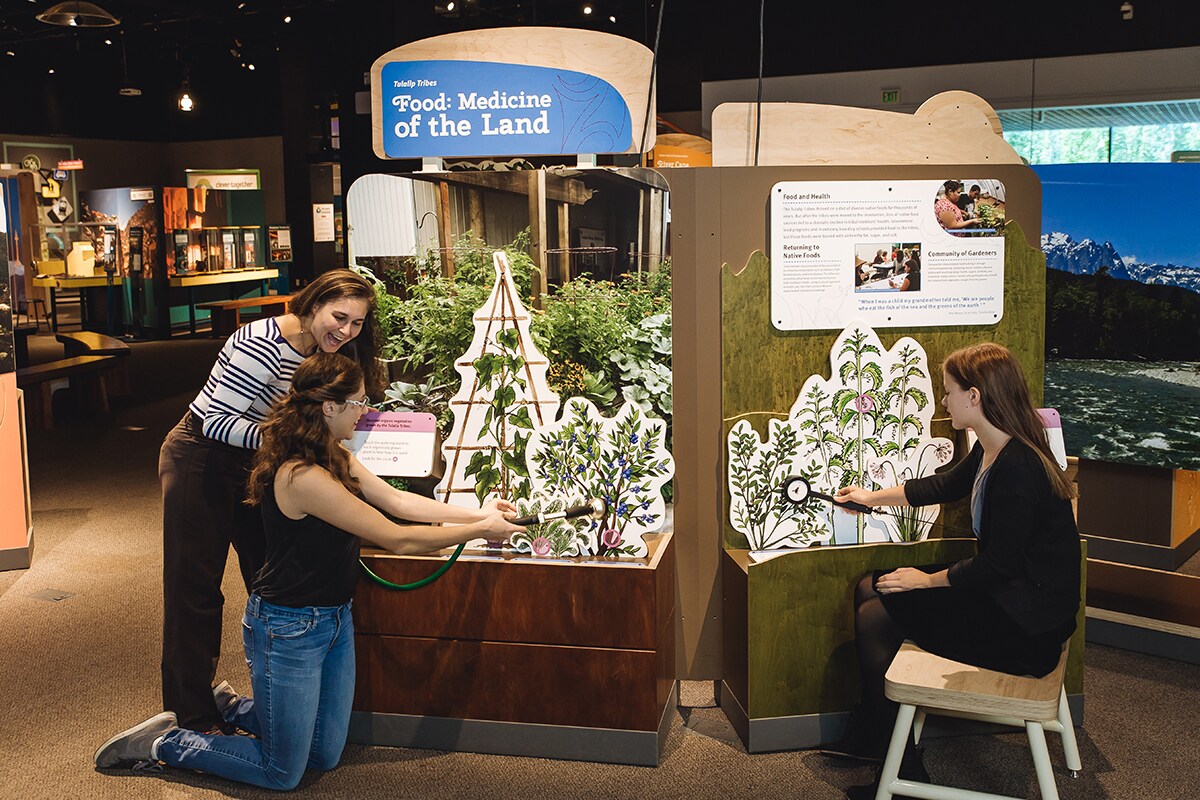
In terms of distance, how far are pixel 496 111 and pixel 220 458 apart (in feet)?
4.17

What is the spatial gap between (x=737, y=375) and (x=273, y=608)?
56.8 inches

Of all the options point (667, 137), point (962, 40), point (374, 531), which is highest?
point (962, 40)

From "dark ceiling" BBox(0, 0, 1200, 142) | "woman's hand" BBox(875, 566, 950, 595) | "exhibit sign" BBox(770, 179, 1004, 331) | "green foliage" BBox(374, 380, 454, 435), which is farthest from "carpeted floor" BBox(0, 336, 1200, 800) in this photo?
"dark ceiling" BBox(0, 0, 1200, 142)

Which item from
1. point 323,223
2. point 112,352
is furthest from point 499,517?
point 323,223

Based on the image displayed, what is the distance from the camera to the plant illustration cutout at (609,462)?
3025mm

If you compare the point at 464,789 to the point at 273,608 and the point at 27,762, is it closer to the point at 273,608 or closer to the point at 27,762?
the point at 273,608

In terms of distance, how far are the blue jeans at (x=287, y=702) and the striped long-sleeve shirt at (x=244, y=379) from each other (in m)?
0.50

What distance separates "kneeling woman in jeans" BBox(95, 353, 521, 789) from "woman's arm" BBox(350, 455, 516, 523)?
0.18ft

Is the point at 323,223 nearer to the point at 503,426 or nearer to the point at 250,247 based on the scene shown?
the point at 250,247

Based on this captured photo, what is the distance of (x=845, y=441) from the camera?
316cm

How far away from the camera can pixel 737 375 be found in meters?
3.18

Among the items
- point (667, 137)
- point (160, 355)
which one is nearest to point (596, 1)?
point (667, 137)

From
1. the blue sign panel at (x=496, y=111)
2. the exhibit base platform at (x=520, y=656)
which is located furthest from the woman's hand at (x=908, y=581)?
the blue sign panel at (x=496, y=111)

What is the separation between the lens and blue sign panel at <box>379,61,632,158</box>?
309cm
